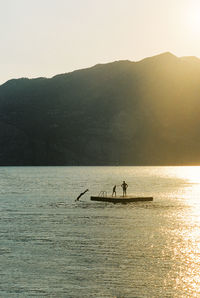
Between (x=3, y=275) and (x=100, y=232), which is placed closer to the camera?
(x=3, y=275)

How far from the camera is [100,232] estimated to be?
6412cm

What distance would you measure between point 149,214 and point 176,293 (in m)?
50.5

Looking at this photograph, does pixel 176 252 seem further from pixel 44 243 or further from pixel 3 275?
pixel 3 275

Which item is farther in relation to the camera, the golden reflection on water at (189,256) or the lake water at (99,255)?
the golden reflection on water at (189,256)

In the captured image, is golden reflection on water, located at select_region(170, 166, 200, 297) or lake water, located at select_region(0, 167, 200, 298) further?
golden reflection on water, located at select_region(170, 166, 200, 297)

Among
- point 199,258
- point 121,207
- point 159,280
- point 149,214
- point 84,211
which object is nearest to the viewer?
point 159,280

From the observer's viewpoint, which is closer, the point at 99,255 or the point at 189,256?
the point at 99,255

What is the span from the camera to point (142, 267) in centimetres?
4378

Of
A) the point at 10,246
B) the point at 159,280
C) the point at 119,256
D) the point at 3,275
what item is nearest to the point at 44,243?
the point at 10,246

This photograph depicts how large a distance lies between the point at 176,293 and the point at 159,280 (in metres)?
3.49

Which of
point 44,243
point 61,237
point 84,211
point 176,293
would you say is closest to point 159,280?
point 176,293

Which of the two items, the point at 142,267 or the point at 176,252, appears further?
the point at 176,252

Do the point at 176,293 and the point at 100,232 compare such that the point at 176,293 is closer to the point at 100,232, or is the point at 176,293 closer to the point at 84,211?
the point at 100,232

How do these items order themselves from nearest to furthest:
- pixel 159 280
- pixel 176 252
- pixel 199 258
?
pixel 159 280 < pixel 199 258 < pixel 176 252
